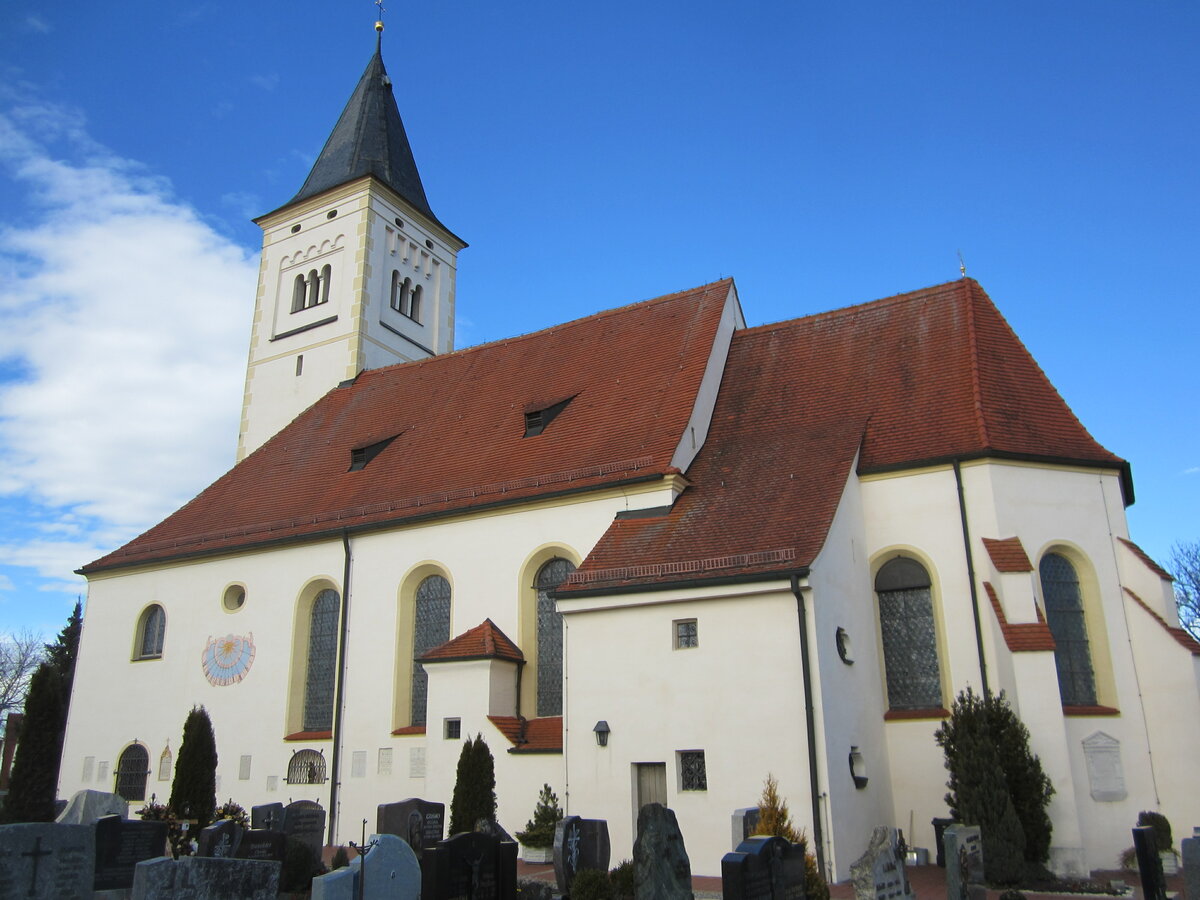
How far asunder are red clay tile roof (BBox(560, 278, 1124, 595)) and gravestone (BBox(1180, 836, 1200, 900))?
536 cm

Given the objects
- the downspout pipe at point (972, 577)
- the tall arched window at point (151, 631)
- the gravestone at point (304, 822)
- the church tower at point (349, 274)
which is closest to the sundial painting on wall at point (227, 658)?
the tall arched window at point (151, 631)

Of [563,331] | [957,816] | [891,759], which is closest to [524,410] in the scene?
[563,331]

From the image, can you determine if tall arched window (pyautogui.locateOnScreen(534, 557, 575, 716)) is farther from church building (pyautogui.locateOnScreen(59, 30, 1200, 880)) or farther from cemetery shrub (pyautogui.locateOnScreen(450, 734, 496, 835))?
cemetery shrub (pyautogui.locateOnScreen(450, 734, 496, 835))

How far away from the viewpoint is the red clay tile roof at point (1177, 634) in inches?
560

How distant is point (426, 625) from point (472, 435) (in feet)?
14.1

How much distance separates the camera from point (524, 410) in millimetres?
20672

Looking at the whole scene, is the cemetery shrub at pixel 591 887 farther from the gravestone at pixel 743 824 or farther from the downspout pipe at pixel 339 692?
the downspout pipe at pixel 339 692

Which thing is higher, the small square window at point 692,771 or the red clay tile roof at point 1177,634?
the red clay tile roof at point 1177,634

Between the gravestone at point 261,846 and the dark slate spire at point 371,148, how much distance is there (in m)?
20.5

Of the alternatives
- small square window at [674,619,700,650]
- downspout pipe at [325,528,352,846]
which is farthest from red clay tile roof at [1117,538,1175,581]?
downspout pipe at [325,528,352,846]

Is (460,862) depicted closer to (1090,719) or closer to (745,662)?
(745,662)

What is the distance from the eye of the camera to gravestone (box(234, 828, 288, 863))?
40.1ft

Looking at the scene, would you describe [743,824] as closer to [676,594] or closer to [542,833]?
[676,594]

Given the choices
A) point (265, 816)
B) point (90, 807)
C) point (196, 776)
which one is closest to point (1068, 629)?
point (265, 816)
